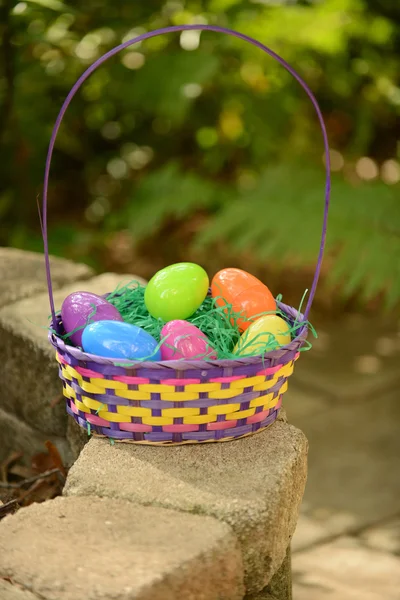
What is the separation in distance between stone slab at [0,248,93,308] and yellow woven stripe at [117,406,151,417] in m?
0.83

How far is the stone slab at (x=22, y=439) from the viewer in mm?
1764

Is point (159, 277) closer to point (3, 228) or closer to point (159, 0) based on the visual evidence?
point (3, 228)

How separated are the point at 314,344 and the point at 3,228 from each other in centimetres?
158

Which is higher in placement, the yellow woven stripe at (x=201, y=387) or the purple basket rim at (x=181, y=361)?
the purple basket rim at (x=181, y=361)

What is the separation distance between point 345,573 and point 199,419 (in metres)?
1.04

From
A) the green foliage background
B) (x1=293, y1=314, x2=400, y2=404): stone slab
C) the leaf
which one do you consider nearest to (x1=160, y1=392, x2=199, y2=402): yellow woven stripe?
the green foliage background

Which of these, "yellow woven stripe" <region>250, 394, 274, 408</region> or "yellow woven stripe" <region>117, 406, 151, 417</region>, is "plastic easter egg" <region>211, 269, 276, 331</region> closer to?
"yellow woven stripe" <region>250, 394, 274, 408</region>

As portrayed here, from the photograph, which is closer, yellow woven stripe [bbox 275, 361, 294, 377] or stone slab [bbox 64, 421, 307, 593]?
stone slab [bbox 64, 421, 307, 593]

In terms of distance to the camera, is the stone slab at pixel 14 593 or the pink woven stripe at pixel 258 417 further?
the pink woven stripe at pixel 258 417

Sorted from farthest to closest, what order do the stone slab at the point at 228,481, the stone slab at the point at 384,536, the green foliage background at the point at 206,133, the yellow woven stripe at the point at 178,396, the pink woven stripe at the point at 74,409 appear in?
the green foliage background at the point at 206,133 → the stone slab at the point at 384,536 → the pink woven stripe at the point at 74,409 → the yellow woven stripe at the point at 178,396 → the stone slab at the point at 228,481

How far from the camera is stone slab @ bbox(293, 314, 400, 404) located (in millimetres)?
3131

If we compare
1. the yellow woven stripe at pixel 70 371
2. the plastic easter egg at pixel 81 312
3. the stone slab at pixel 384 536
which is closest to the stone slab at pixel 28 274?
the plastic easter egg at pixel 81 312

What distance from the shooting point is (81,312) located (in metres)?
1.45

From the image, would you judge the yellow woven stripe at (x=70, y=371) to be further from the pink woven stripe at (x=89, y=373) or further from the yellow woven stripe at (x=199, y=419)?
the yellow woven stripe at (x=199, y=419)
